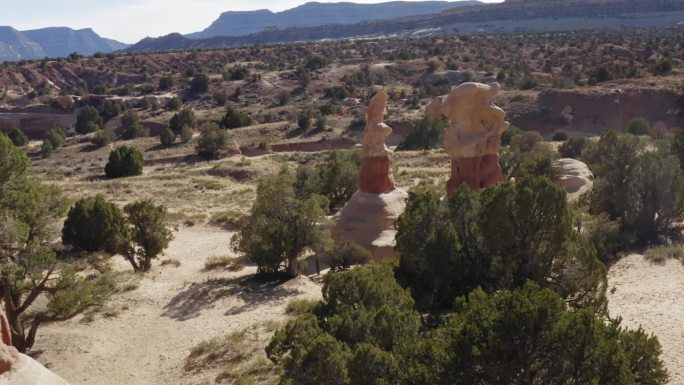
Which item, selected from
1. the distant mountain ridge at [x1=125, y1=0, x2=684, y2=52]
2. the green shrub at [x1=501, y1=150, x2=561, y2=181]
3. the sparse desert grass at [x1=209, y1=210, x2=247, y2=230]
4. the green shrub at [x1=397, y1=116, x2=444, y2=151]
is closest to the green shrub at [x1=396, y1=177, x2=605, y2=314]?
the green shrub at [x1=501, y1=150, x2=561, y2=181]

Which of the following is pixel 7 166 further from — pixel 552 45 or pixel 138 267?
pixel 552 45

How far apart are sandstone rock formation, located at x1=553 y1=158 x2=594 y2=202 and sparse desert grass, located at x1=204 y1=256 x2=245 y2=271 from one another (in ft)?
43.9

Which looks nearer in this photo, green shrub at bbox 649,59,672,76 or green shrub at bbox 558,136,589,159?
green shrub at bbox 558,136,589,159

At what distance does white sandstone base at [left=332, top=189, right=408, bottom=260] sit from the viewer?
70.1ft

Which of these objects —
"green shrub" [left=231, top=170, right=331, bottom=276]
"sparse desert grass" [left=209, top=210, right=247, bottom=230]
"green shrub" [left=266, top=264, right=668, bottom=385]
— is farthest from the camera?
"sparse desert grass" [left=209, top=210, right=247, bottom=230]

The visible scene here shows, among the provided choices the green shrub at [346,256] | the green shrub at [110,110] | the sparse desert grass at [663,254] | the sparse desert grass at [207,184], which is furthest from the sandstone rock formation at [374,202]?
the green shrub at [110,110]

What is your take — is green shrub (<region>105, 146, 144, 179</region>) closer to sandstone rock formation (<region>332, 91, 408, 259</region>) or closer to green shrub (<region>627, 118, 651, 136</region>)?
sandstone rock formation (<region>332, 91, 408, 259</region>)

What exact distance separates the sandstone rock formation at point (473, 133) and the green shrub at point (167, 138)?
129 feet

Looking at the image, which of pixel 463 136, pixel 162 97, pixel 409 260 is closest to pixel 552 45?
pixel 162 97

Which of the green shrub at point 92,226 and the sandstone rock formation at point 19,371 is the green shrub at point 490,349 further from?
the green shrub at point 92,226

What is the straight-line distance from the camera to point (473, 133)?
22203 mm

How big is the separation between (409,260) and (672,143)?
17225 mm

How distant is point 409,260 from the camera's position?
51.8ft

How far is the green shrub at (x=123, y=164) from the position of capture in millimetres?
45938
